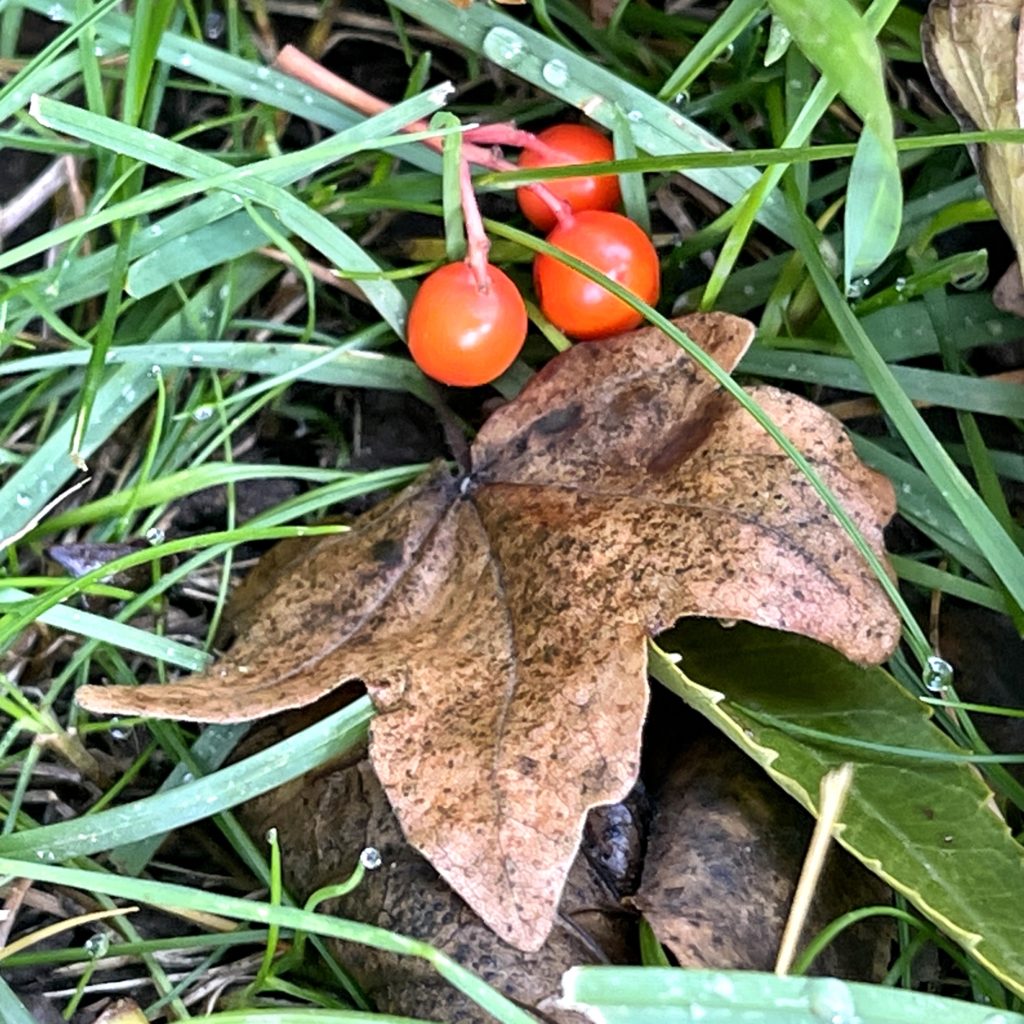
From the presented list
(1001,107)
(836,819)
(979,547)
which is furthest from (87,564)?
(1001,107)

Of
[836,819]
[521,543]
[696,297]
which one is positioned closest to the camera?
[836,819]

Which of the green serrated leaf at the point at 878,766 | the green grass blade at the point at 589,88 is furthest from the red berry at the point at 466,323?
the green serrated leaf at the point at 878,766

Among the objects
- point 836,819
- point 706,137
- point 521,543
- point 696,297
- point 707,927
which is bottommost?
point 707,927

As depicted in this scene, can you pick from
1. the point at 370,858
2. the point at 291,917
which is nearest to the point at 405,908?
the point at 370,858

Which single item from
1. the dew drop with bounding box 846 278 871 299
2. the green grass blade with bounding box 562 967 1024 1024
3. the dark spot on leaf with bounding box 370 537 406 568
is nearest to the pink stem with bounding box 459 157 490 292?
the dark spot on leaf with bounding box 370 537 406 568

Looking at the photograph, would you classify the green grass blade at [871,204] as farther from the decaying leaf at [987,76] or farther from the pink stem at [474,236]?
the pink stem at [474,236]

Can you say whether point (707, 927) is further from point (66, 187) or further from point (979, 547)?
point (66, 187)

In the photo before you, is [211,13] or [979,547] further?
[211,13]
